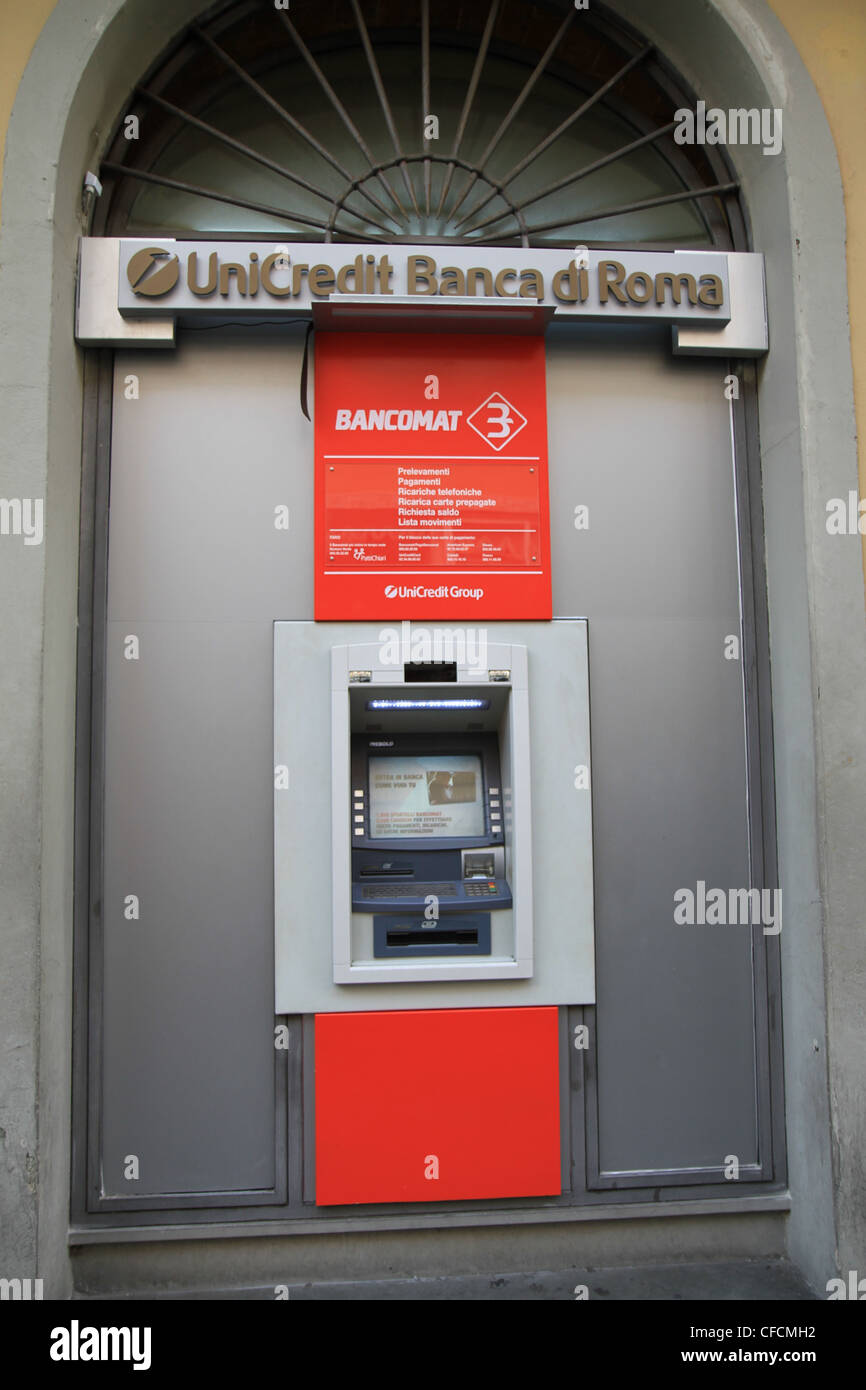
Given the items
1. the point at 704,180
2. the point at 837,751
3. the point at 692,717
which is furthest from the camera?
the point at 704,180

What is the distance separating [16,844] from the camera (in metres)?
2.81

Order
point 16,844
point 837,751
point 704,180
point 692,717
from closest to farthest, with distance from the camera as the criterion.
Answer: point 16,844, point 837,751, point 692,717, point 704,180

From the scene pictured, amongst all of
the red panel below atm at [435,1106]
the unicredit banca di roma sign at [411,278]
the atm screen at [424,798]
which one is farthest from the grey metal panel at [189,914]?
the unicredit banca di roma sign at [411,278]

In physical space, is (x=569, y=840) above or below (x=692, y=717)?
below

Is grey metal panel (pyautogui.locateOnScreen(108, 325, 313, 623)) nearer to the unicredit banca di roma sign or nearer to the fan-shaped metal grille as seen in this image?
the unicredit banca di roma sign

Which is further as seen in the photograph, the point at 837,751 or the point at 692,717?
the point at 692,717

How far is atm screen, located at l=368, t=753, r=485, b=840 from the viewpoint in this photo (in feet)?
10.2

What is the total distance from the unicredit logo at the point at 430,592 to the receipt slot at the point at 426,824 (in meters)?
0.22

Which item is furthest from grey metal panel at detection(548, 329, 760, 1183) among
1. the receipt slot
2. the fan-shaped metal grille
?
the fan-shaped metal grille

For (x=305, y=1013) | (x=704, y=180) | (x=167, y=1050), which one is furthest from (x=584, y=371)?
(x=167, y=1050)

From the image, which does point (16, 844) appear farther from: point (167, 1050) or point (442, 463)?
point (442, 463)

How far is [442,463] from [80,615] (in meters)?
1.41

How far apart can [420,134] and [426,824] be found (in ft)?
8.93

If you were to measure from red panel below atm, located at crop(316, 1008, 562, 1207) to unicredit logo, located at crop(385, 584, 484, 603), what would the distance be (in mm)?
1456
